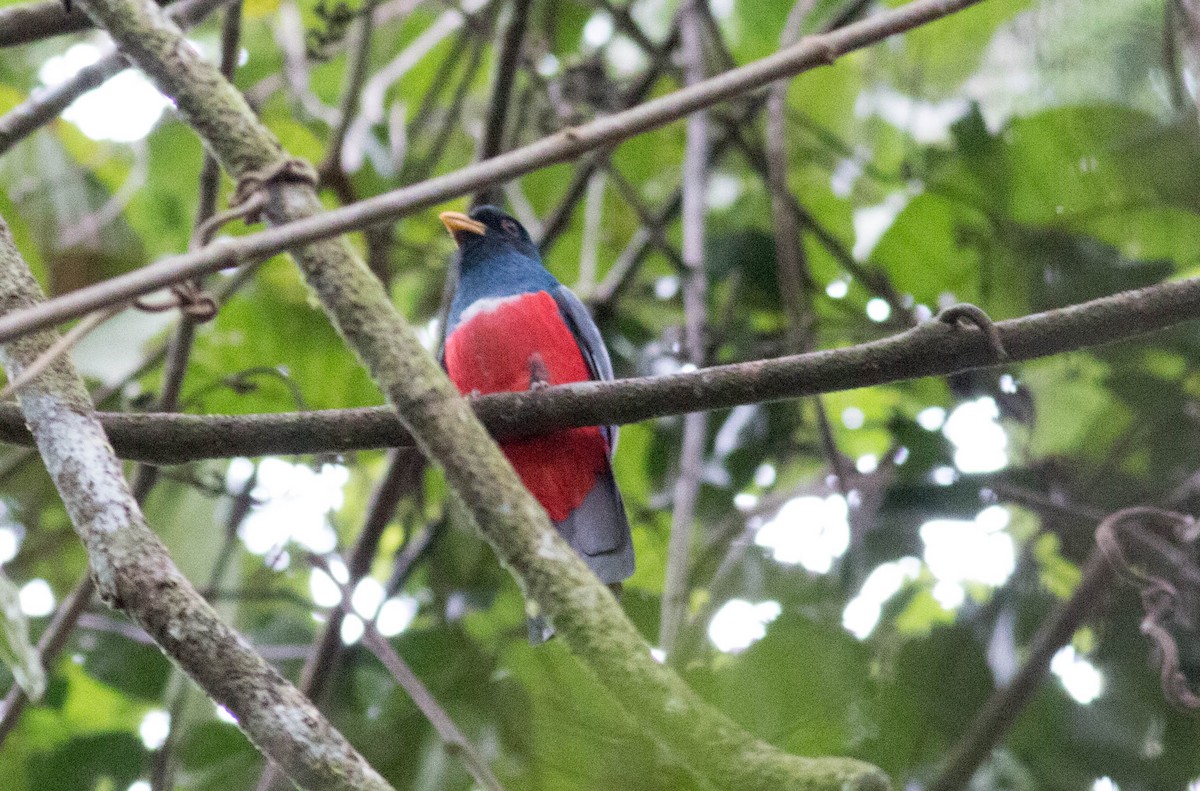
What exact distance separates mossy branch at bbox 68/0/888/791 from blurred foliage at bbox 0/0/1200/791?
1.34 meters

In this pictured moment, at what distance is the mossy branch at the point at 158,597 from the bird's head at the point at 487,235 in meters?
2.65

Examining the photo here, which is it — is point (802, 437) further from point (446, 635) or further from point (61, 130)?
point (61, 130)

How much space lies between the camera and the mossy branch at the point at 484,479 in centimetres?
132

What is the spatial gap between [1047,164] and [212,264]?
3.61m

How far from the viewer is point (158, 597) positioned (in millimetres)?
1831

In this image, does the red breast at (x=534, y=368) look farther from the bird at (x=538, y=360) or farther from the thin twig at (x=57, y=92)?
the thin twig at (x=57, y=92)

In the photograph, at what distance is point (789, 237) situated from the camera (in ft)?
14.6

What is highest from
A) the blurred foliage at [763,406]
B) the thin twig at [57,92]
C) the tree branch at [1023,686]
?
the thin twig at [57,92]

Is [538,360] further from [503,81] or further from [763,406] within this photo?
[763,406]

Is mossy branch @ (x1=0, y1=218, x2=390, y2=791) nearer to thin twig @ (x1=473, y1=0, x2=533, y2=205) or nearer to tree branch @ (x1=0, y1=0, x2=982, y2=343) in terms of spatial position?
tree branch @ (x1=0, y1=0, x2=982, y2=343)

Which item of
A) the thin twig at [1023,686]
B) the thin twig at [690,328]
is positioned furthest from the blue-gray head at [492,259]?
the thin twig at [1023,686]

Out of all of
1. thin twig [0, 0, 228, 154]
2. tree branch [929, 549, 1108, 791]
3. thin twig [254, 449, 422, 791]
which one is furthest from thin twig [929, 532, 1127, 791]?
thin twig [0, 0, 228, 154]

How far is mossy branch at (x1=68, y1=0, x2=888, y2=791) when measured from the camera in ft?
4.33

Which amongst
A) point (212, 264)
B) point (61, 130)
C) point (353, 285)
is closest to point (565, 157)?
point (353, 285)
